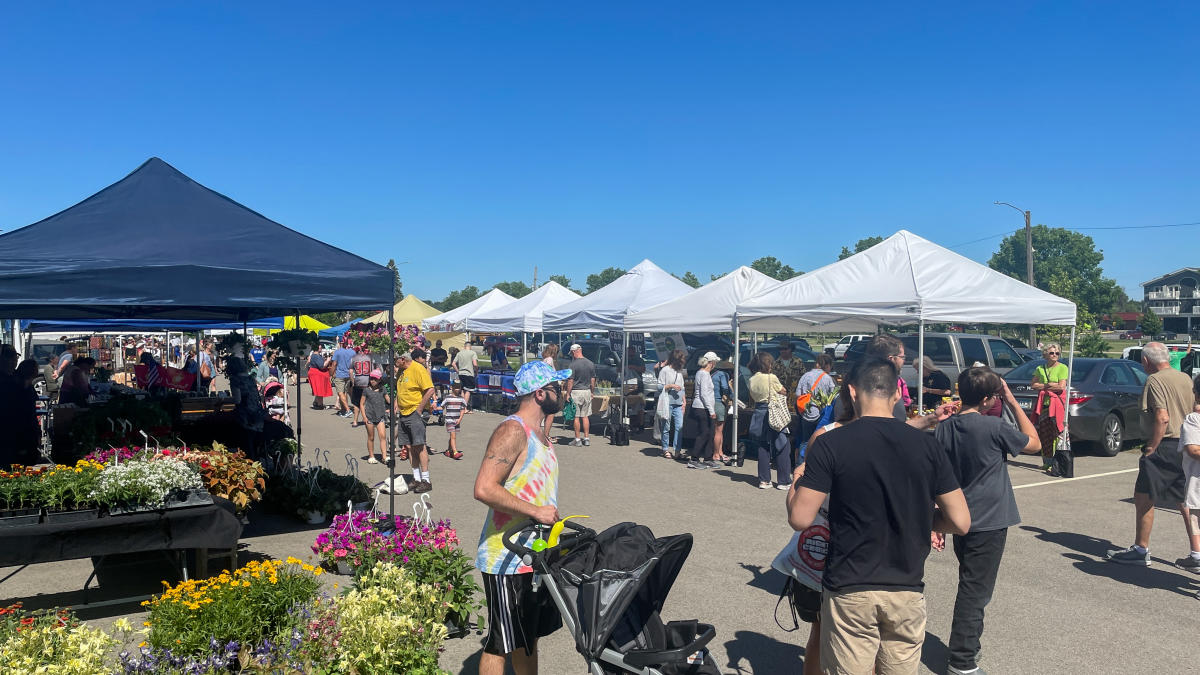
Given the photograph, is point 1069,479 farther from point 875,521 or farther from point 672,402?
point 875,521

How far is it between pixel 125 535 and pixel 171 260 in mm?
2013

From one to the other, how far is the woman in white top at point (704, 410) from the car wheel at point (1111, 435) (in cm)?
646

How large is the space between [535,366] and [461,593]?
2027 mm

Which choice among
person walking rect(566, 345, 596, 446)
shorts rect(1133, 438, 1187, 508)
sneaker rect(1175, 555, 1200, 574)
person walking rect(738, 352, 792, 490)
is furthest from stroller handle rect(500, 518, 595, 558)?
person walking rect(566, 345, 596, 446)

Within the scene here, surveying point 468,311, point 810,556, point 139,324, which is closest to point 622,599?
point 810,556

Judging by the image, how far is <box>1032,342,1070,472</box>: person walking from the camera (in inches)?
417

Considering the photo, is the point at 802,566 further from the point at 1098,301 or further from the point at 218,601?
the point at 1098,301

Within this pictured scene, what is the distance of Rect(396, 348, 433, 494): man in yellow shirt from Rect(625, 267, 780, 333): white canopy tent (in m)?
4.99

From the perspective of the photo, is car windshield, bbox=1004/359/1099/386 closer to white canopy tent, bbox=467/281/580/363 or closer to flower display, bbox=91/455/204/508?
white canopy tent, bbox=467/281/580/363

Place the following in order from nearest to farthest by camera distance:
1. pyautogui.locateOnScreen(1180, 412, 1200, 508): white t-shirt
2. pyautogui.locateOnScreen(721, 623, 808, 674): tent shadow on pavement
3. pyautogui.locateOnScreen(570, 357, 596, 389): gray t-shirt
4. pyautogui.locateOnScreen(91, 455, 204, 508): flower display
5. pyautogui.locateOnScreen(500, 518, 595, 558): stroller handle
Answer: pyautogui.locateOnScreen(500, 518, 595, 558): stroller handle < pyautogui.locateOnScreen(721, 623, 808, 674): tent shadow on pavement < pyautogui.locateOnScreen(91, 455, 204, 508): flower display < pyautogui.locateOnScreen(1180, 412, 1200, 508): white t-shirt < pyautogui.locateOnScreen(570, 357, 596, 389): gray t-shirt

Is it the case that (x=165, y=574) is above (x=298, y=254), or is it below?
below

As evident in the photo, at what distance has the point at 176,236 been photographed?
20.5 ft

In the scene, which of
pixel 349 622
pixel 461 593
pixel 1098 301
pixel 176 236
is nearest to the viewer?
pixel 349 622

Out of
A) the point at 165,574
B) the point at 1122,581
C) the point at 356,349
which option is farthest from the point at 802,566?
the point at 356,349
